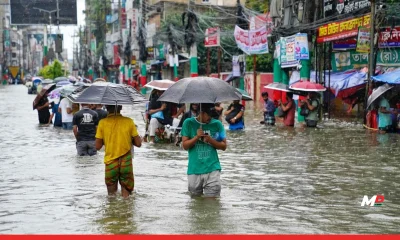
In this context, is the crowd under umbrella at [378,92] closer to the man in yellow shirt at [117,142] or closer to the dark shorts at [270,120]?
the dark shorts at [270,120]

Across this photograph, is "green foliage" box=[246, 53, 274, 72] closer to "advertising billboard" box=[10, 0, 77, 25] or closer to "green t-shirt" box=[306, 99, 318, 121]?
"advertising billboard" box=[10, 0, 77, 25]

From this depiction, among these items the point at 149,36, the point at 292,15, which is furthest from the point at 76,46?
the point at 292,15

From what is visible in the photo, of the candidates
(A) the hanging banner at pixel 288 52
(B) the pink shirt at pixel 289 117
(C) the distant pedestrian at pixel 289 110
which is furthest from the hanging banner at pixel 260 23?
(B) the pink shirt at pixel 289 117

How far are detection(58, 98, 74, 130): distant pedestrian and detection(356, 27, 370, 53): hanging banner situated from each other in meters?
8.38

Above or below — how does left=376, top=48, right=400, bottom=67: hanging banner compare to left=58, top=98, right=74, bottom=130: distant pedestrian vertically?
above

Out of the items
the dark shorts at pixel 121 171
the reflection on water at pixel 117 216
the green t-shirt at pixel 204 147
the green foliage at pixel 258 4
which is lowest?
the reflection on water at pixel 117 216

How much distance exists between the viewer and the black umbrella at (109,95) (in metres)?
9.38

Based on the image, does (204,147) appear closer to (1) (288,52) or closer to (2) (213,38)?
(1) (288,52)

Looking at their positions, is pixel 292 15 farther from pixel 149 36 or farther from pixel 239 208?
pixel 149 36

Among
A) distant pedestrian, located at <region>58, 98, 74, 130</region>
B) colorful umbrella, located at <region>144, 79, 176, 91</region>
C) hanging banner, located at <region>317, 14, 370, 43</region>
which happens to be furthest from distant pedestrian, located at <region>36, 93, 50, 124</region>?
hanging banner, located at <region>317, 14, 370, 43</region>

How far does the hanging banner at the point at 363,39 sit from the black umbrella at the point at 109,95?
41.2 ft

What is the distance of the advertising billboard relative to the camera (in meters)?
64.2

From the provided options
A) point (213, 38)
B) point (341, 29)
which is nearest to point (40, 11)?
point (213, 38)

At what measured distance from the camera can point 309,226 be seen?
26.0 feet
